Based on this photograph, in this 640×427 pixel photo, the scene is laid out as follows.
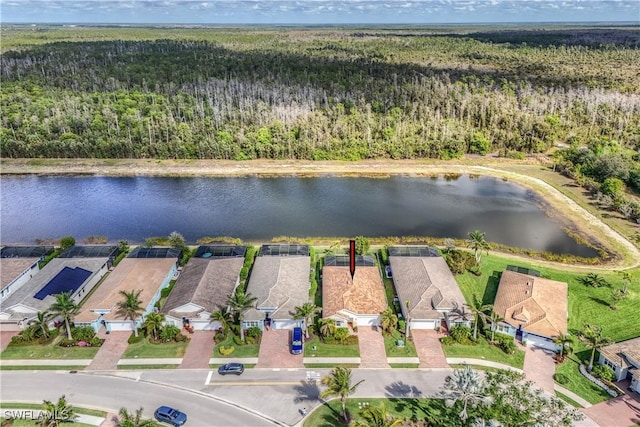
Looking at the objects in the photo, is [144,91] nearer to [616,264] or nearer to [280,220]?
[280,220]

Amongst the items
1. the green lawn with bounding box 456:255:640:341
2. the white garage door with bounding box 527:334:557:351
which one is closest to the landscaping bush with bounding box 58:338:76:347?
the green lawn with bounding box 456:255:640:341

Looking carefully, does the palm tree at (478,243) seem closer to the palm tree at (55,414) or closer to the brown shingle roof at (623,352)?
the brown shingle roof at (623,352)

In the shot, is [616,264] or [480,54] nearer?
[616,264]

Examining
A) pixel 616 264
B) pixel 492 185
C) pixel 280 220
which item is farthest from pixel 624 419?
pixel 492 185

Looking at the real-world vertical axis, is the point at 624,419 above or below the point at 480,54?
below

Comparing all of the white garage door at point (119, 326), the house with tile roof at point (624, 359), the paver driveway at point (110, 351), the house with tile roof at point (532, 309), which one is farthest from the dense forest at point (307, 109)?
the paver driveway at point (110, 351)

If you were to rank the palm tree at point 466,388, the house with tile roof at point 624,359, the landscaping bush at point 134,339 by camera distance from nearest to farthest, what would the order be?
the palm tree at point 466,388, the house with tile roof at point 624,359, the landscaping bush at point 134,339

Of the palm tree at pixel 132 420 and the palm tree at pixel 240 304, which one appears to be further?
the palm tree at pixel 240 304
